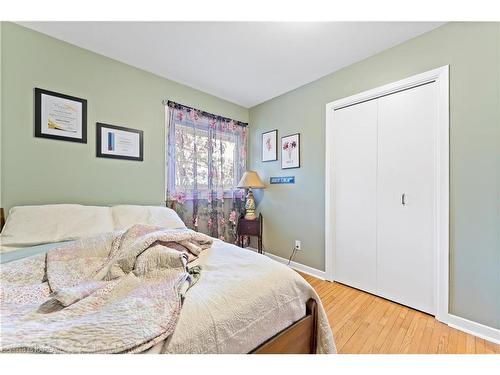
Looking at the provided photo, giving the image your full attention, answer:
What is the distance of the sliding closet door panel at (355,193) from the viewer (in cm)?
203

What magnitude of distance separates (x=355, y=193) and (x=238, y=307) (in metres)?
1.83

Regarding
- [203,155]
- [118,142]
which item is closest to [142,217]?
[118,142]

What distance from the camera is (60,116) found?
69.8 inches

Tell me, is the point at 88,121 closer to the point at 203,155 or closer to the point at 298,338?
the point at 203,155

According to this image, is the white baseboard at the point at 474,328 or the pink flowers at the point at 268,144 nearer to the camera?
the white baseboard at the point at 474,328

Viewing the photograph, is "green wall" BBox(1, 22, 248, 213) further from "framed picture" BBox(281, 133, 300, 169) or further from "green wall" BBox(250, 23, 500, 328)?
"green wall" BBox(250, 23, 500, 328)

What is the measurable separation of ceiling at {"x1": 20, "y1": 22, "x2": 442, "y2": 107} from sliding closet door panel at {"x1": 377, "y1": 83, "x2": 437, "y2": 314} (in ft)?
1.82

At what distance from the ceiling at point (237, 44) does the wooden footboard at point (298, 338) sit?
2.00 m

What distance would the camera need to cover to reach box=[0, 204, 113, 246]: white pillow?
137cm

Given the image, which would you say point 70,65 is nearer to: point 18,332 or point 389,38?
point 18,332

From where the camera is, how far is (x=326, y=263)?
233cm

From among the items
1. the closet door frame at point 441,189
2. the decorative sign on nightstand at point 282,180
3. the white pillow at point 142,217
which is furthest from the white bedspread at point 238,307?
the decorative sign on nightstand at point 282,180

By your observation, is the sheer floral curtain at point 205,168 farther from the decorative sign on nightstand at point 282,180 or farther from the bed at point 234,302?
the bed at point 234,302
